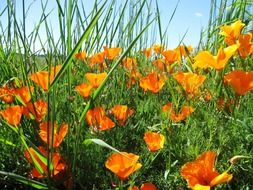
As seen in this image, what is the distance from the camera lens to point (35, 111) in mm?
1372

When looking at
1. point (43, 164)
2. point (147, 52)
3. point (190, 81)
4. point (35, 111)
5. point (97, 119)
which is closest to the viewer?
point (43, 164)

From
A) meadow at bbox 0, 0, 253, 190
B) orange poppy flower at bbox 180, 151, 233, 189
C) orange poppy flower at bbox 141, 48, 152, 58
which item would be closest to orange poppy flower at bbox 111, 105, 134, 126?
meadow at bbox 0, 0, 253, 190

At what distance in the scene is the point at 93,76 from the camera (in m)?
1.62

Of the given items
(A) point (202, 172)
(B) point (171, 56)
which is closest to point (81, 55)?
(B) point (171, 56)

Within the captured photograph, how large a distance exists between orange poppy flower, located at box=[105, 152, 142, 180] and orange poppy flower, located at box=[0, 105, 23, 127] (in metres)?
0.37

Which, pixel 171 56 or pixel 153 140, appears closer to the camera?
pixel 153 140

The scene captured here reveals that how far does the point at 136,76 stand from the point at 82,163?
819 mm

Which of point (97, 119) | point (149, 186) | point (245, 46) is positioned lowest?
point (149, 186)

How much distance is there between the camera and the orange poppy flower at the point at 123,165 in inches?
43.4

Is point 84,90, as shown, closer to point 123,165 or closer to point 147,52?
point 123,165

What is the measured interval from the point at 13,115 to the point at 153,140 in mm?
464

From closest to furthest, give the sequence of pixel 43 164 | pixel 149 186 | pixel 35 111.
→ pixel 149 186 → pixel 43 164 → pixel 35 111

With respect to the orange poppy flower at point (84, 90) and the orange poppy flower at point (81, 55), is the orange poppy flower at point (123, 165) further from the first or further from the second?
the orange poppy flower at point (81, 55)

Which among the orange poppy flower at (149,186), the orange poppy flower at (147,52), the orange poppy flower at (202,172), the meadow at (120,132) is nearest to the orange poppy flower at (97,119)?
the meadow at (120,132)
